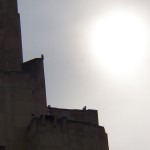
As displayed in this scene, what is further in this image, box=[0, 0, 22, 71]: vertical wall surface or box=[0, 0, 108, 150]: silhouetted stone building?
box=[0, 0, 22, 71]: vertical wall surface

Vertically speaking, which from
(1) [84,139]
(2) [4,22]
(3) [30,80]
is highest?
(2) [4,22]

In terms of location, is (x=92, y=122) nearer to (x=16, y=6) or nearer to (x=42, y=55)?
(x=42, y=55)

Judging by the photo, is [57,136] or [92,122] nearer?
[57,136]

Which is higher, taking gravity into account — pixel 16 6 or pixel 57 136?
pixel 16 6

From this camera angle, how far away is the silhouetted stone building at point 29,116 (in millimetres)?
48812

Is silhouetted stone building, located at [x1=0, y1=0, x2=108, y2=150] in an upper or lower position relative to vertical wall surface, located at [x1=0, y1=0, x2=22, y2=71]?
lower

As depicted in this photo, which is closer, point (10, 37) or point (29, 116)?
point (29, 116)

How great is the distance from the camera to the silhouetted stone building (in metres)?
48.8

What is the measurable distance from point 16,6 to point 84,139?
444 inches

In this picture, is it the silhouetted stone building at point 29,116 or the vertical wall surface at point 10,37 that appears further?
the vertical wall surface at point 10,37

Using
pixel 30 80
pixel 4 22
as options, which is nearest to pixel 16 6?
pixel 4 22

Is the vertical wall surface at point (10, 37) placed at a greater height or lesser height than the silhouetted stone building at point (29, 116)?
greater

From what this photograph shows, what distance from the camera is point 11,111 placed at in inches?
1948

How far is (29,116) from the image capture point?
50.0 metres
